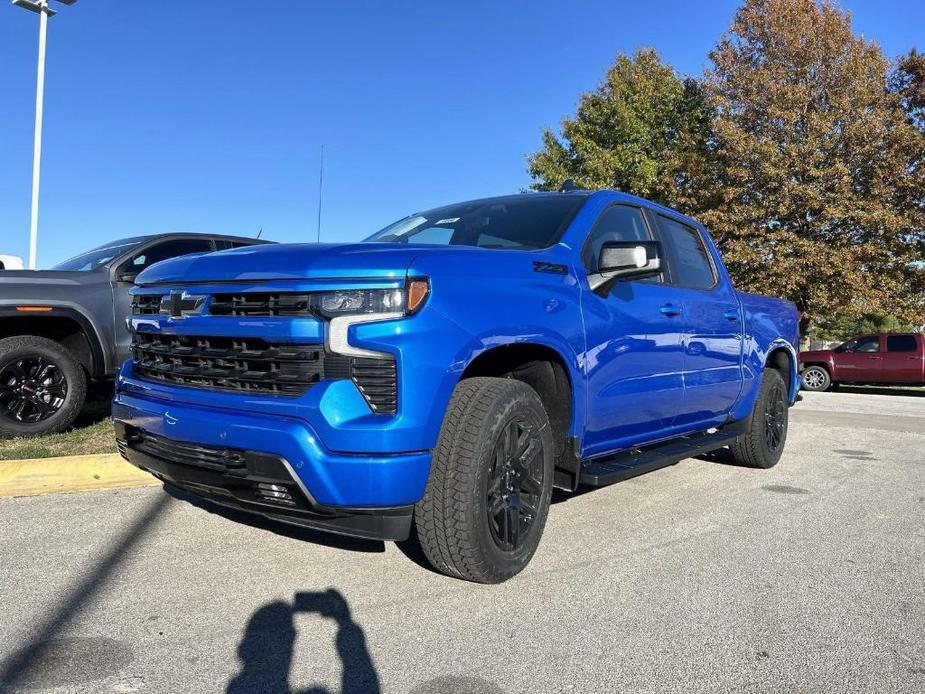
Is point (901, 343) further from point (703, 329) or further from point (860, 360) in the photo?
point (703, 329)

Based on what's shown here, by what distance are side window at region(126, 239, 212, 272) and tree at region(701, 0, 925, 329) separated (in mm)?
15072

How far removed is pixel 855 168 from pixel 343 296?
19.5m

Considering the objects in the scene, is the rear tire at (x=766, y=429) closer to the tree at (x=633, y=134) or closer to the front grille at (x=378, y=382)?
the front grille at (x=378, y=382)

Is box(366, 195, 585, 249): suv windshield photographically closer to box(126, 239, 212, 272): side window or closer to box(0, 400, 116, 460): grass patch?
box(0, 400, 116, 460): grass patch

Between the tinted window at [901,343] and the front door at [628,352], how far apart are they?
1642 centimetres

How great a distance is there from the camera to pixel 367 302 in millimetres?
2547

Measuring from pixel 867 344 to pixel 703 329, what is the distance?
16215mm

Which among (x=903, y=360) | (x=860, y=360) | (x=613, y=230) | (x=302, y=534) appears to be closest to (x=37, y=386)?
(x=302, y=534)

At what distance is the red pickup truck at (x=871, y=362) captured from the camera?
1744cm

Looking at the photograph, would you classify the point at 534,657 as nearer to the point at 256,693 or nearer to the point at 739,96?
the point at 256,693

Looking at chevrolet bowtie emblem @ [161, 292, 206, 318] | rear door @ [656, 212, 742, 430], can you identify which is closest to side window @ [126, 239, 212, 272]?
chevrolet bowtie emblem @ [161, 292, 206, 318]

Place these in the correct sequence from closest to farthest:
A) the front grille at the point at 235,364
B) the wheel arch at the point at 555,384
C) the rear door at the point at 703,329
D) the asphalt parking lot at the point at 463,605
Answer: the asphalt parking lot at the point at 463,605, the front grille at the point at 235,364, the wheel arch at the point at 555,384, the rear door at the point at 703,329

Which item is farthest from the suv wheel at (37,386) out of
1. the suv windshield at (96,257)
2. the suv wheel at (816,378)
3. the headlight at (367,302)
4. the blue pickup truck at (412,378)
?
the suv wheel at (816,378)

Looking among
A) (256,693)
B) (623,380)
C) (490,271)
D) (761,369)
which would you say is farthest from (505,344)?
(761,369)
